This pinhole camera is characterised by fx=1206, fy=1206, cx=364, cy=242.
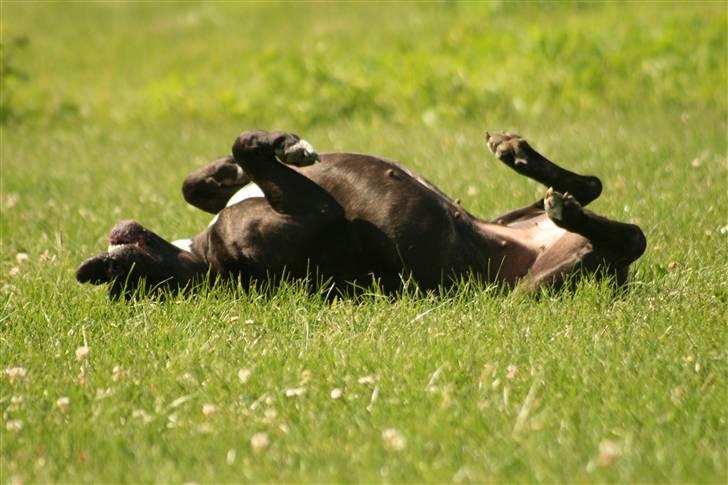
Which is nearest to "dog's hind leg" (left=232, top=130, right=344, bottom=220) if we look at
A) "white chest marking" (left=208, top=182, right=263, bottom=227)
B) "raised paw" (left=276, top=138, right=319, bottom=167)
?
"raised paw" (left=276, top=138, right=319, bottom=167)

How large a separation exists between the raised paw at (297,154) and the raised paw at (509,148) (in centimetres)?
71

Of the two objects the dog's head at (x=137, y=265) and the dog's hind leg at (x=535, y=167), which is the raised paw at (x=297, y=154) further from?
the dog's hind leg at (x=535, y=167)

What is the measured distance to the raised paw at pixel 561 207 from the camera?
14.4 ft

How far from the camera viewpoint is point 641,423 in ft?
10.3

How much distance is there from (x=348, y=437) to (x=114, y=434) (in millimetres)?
642

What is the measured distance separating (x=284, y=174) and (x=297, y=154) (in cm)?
13

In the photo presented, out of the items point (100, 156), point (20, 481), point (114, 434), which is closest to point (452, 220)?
point (114, 434)

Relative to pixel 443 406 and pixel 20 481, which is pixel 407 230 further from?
pixel 20 481

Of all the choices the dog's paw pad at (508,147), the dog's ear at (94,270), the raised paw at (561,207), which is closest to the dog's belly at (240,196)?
the dog's ear at (94,270)

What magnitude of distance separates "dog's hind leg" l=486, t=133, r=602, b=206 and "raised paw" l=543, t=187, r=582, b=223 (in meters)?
0.31

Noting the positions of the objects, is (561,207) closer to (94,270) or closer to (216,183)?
(216,183)

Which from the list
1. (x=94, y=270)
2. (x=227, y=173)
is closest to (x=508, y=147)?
(x=227, y=173)

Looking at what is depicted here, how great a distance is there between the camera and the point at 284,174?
15.1 feet

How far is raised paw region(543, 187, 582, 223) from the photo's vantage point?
4.38 metres
